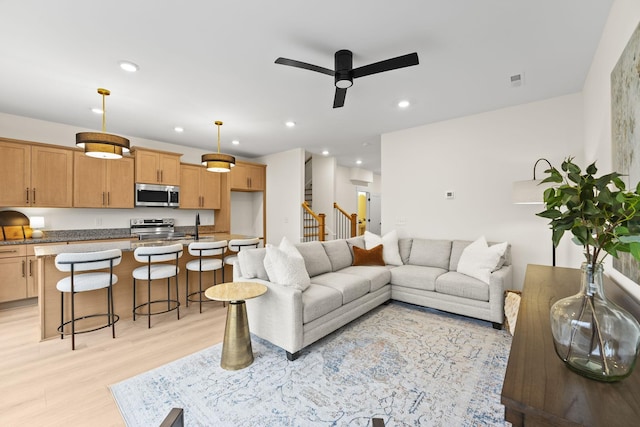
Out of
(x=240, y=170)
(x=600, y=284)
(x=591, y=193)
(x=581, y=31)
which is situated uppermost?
(x=581, y=31)

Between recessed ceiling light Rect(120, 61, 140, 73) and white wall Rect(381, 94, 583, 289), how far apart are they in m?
3.77

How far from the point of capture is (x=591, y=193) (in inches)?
33.3

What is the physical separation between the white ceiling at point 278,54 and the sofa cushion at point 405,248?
1.90 meters

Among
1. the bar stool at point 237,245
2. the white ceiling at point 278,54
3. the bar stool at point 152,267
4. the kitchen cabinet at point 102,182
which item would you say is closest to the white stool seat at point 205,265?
the bar stool at point 237,245

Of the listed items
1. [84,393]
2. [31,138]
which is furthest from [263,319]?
[31,138]

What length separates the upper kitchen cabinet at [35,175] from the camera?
3.86m

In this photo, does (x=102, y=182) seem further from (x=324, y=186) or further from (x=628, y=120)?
(x=628, y=120)

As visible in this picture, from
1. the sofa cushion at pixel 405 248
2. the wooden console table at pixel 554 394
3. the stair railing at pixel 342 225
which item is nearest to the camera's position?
the wooden console table at pixel 554 394

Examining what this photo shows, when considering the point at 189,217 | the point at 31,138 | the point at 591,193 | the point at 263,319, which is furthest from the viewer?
the point at 189,217

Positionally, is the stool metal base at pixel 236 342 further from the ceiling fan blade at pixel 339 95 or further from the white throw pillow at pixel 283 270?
the ceiling fan blade at pixel 339 95

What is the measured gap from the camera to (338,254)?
400 cm

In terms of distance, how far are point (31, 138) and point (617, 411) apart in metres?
6.45

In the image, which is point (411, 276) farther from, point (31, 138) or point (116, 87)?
point (31, 138)

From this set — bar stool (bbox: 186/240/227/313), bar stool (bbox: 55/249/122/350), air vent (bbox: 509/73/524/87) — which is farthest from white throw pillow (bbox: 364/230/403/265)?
bar stool (bbox: 55/249/122/350)
